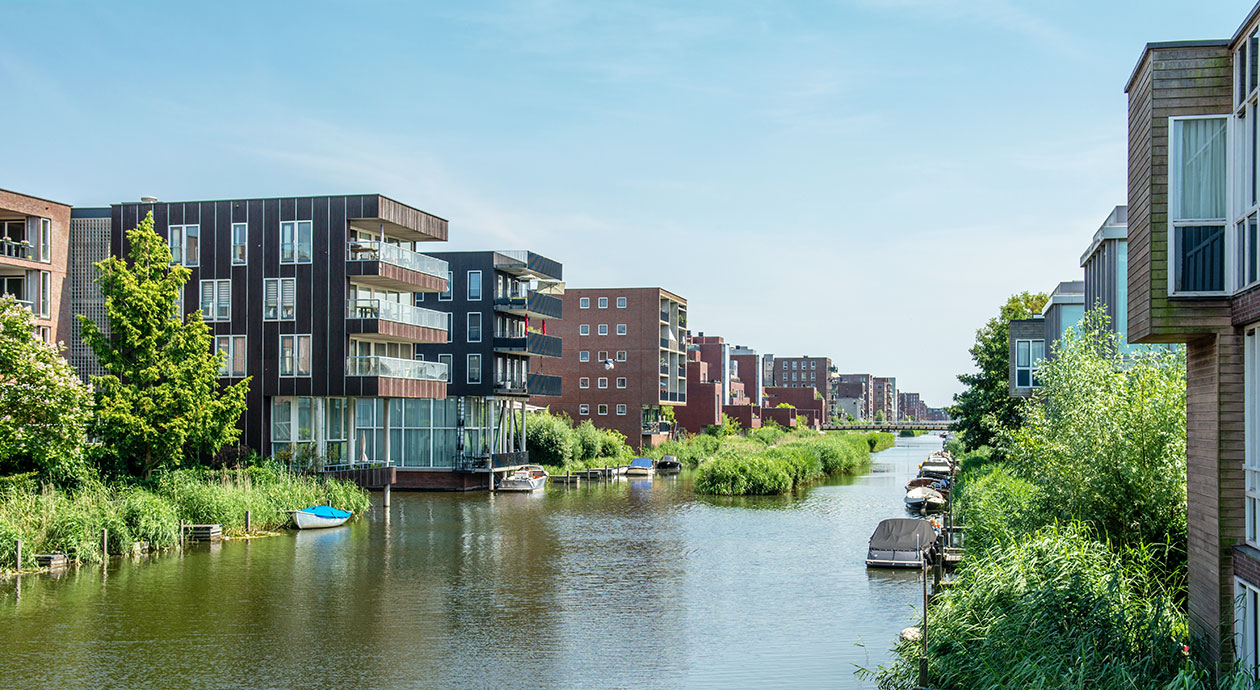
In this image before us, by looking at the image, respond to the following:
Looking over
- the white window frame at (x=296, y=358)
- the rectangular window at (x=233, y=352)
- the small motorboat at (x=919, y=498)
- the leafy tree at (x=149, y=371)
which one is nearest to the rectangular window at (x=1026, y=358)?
the small motorboat at (x=919, y=498)

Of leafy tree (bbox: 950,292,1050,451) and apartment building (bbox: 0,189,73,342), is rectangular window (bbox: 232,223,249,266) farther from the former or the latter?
leafy tree (bbox: 950,292,1050,451)

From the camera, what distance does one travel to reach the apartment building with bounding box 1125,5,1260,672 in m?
12.9

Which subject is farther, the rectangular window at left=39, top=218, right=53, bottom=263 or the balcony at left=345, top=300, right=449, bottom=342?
the balcony at left=345, top=300, right=449, bottom=342

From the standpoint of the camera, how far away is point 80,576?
2811cm

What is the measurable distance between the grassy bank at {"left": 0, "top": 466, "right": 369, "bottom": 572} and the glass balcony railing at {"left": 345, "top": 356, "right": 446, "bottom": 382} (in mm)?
6357

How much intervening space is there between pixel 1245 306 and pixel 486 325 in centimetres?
5018

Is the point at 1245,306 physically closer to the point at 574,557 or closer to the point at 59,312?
the point at 574,557

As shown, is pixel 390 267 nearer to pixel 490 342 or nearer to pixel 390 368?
pixel 390 368

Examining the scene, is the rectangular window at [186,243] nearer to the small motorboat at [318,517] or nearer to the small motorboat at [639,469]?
the small motorboat at [318,517]

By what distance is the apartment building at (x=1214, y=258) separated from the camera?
12.9 metres

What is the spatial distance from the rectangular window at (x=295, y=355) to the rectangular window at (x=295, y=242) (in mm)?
3389

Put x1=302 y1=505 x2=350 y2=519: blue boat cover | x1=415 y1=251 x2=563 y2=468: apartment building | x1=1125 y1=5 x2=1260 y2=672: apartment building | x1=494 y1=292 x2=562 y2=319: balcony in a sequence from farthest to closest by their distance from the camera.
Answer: x1=494 y1=292 x2=562 y2=319: balcony, x1=415 y1=251 x2=563 y2=468: apartment building, x1=302 y1=505 x2=350 y2=519: blue boat cover, x1=1125 y1=5 x2=1260 y2=672: apartment building

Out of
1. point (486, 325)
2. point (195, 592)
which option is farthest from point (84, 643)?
point (486, 325)

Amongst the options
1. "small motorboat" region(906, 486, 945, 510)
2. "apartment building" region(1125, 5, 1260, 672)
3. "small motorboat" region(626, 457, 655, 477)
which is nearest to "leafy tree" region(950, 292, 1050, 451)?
"small motorboat" region(906, 486, 945, 510)
